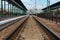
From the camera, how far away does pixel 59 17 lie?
1153 inches

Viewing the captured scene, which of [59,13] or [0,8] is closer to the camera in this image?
[59,13]

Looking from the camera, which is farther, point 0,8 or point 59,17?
→ point 0,8

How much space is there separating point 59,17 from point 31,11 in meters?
146

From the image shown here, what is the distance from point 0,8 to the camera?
46.0m

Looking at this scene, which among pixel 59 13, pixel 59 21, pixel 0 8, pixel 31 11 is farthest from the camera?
pixel 31 11

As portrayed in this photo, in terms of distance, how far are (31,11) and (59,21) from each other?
14677cm

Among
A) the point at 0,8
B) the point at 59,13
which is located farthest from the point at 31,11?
the point at 59,13

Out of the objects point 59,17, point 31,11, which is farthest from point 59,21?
point 31,11

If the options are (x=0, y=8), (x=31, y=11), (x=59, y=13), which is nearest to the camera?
(x=59, y=13)

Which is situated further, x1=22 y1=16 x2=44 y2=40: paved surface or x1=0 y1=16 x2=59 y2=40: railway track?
x1=22 y1=16 x2=44 y2=40: paved surface

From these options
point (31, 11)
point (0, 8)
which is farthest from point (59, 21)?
point (31, 11)

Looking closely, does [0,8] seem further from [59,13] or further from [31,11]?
[31,11]

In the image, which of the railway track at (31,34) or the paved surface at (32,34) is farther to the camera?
the paved surface at (32,34)

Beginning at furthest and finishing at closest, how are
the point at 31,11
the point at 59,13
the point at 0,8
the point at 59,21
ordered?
the point at 31,11
the point at 0,8
the point at 59,13
the point at 59,21
